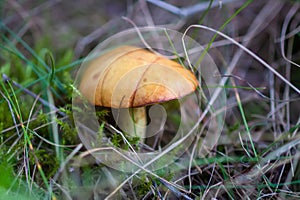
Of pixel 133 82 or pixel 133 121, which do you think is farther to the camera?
pixel 133 121

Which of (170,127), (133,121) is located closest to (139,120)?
(133,121)

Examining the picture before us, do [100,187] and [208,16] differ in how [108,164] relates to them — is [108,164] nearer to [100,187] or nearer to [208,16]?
[100,187]

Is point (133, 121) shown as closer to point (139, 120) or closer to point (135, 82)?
point (139, 120)

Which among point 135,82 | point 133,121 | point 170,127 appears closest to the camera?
point 135,82

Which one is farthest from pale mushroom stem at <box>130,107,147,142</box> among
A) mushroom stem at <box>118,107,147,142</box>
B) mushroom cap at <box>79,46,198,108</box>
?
mushroom cap at <box>79,46,198,108</box>

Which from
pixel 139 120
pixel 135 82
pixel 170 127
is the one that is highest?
pixel 135 82

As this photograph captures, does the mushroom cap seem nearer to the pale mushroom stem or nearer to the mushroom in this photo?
the mushroom

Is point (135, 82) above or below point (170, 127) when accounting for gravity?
above

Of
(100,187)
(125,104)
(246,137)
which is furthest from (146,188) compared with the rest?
(246,137)

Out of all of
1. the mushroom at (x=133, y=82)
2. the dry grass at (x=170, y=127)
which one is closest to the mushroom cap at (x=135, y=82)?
the mushroom at (x=133, y=82)
